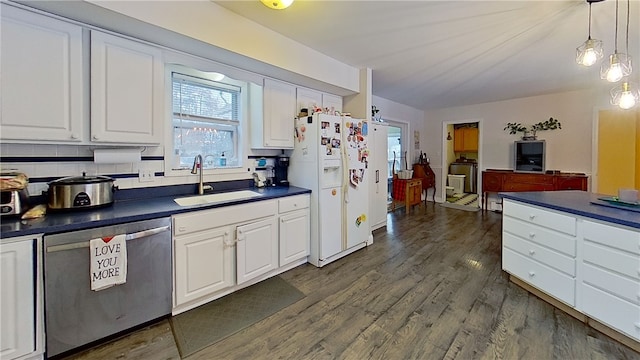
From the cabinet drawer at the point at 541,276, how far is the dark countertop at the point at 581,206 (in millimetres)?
530

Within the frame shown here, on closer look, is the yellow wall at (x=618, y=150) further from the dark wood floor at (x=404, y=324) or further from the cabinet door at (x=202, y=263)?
the cabinet door at (x=202, y=263)

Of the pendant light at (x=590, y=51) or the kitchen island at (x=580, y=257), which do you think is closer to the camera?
the kitchen island at (x=580, y=257)

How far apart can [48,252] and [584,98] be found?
740 centimetres

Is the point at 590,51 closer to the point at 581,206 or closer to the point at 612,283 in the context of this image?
the point at 581,206

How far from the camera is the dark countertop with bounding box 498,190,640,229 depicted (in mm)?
1742

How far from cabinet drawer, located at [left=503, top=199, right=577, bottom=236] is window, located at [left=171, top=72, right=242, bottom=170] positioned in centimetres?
288

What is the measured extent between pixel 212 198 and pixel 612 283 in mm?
3145

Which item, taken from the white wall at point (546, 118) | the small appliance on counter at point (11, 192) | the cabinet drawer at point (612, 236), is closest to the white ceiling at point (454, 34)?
the white wall at point (546, 118)

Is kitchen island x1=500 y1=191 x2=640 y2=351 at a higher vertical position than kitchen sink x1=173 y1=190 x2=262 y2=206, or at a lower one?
lower

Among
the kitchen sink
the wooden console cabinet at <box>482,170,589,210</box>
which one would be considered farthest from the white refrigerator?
the wooden console cabinet at <box>482,170,589,210</box>

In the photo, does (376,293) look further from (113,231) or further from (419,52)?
(419,52)

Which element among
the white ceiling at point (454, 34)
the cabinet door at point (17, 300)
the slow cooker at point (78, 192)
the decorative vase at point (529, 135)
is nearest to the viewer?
the cabinet door at point (17, 300)

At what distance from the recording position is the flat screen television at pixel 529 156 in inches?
205

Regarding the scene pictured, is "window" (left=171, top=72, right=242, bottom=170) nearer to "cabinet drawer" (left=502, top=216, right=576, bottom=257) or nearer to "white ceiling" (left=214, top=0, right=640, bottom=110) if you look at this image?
"white ceiling" (left=214, top=0, right=640, bottom=110)
